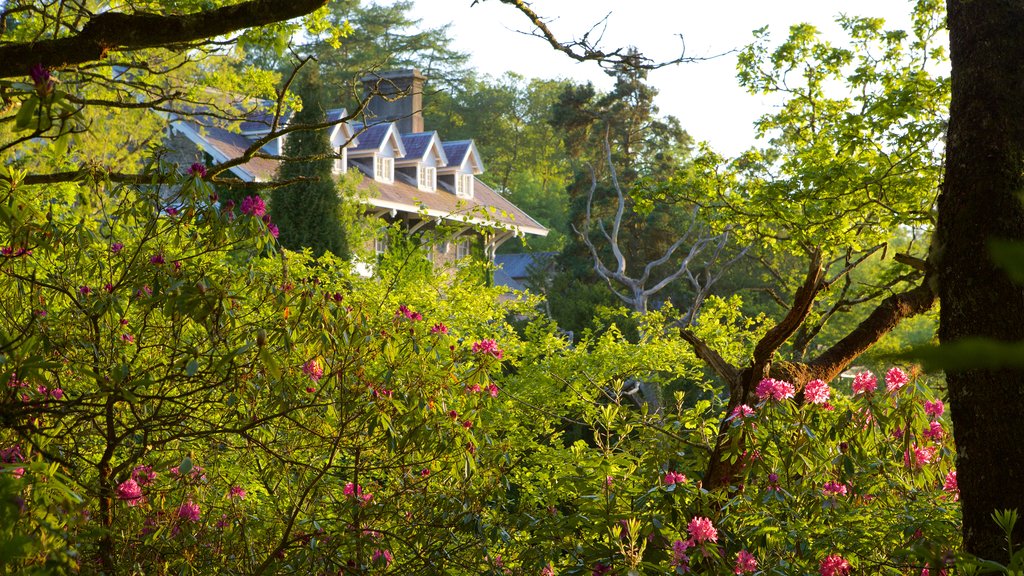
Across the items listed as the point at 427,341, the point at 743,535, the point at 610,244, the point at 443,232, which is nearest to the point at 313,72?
the point at 443,232

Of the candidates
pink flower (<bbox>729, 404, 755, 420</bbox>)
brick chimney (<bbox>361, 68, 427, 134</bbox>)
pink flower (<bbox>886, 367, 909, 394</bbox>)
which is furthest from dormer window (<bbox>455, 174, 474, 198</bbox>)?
pink flower (<bbox>729, 404, 755, 420</bbox>)

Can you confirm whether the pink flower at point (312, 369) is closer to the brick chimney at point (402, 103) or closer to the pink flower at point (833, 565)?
Answer: the pink flower at point (833, 565)

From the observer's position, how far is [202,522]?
3797 mm

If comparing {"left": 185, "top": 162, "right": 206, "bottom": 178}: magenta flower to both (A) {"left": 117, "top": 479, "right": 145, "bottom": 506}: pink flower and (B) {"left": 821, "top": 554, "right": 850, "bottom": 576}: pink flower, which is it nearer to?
(A) {"left": 117, "top": 479, "right": 145, "bottom": 506}: pink flower

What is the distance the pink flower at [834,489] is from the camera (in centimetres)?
351

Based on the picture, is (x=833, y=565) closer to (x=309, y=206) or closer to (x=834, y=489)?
(x=834, y=489)

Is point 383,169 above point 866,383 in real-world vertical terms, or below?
above

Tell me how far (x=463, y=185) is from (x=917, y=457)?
24.4m

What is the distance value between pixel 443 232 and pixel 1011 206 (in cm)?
942

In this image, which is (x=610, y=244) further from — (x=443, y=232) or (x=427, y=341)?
(x=427, y=341)

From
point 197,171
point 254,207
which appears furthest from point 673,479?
point 197,171

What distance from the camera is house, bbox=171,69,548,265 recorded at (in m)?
19.8

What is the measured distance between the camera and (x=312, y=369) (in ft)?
12.9

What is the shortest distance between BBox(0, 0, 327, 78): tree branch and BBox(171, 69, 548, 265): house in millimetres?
14778
